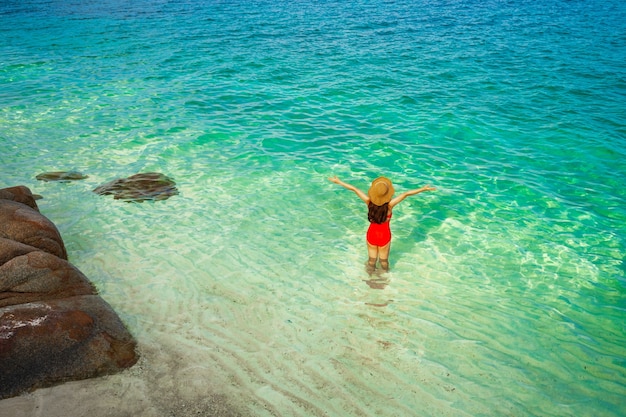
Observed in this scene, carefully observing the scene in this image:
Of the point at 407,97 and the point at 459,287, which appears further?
the point at 407,97

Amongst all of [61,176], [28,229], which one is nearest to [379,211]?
[28,229]

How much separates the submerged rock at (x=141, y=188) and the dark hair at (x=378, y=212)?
554cm

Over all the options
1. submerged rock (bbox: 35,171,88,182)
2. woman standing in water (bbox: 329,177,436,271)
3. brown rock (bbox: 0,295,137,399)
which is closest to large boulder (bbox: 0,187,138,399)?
brown rock (bbox: 0,295,137,399)

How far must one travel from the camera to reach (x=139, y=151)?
46.5 ft

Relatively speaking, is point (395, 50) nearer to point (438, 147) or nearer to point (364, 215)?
point (438, 147)

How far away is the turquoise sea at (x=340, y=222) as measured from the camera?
623 centimetres

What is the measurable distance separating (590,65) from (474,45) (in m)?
6.11

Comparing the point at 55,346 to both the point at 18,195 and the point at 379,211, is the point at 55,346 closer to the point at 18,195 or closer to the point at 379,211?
the point at 18,195

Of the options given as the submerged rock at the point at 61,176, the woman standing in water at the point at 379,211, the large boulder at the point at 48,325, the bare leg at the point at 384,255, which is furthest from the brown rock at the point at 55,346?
the submerged rock at the point at 61,176

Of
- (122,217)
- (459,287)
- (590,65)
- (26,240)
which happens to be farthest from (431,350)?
(590,65)

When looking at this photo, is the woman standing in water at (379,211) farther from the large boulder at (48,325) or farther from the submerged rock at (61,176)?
the submerged rock at (61,176)

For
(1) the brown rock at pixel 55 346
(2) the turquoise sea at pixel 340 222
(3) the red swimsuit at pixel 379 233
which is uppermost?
(1) the brown rock at pixel 55 346

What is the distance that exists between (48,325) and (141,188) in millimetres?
6583

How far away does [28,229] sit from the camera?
7.52 meters
